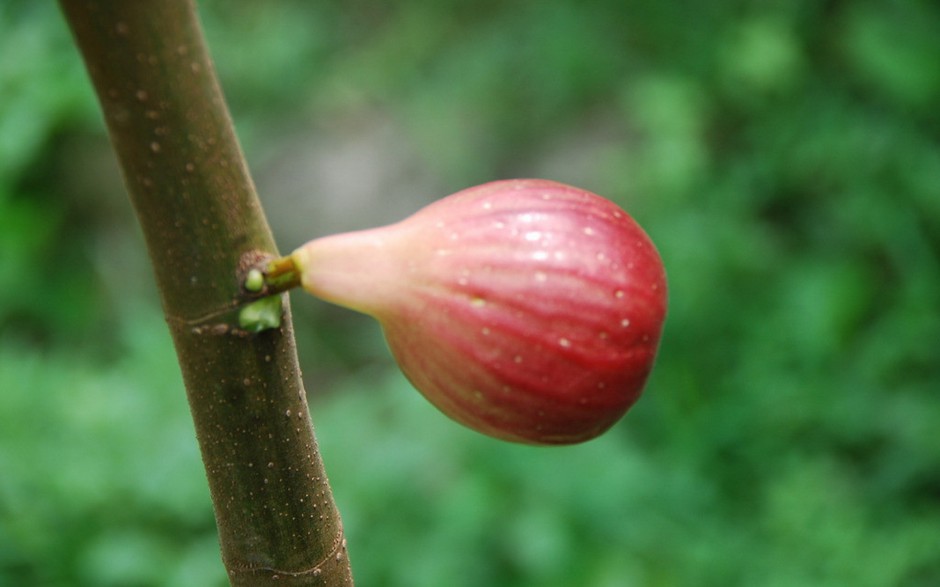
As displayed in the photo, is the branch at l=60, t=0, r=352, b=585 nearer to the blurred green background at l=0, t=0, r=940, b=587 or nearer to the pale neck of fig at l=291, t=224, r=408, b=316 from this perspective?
the pale neck of fig at l=291, t=224, r=408, b=316

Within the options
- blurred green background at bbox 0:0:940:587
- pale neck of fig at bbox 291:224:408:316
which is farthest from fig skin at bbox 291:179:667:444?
blurred green background at bbox 0:0:940:587

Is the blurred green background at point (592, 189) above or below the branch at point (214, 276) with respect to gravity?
above

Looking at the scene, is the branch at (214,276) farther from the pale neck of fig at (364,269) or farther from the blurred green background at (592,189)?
the blurred green background at (592,189)

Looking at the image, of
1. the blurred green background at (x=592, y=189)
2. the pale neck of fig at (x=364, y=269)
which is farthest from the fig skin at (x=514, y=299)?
the blurred green background at (x=592, y=189)

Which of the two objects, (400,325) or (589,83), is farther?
A: (589,83)

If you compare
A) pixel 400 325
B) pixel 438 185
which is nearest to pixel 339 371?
pixel 438 185

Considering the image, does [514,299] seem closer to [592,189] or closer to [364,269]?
[364,269]

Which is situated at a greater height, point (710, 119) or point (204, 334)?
point (710, 119)

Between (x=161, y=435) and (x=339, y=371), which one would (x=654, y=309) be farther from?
(x=339, y=371)
